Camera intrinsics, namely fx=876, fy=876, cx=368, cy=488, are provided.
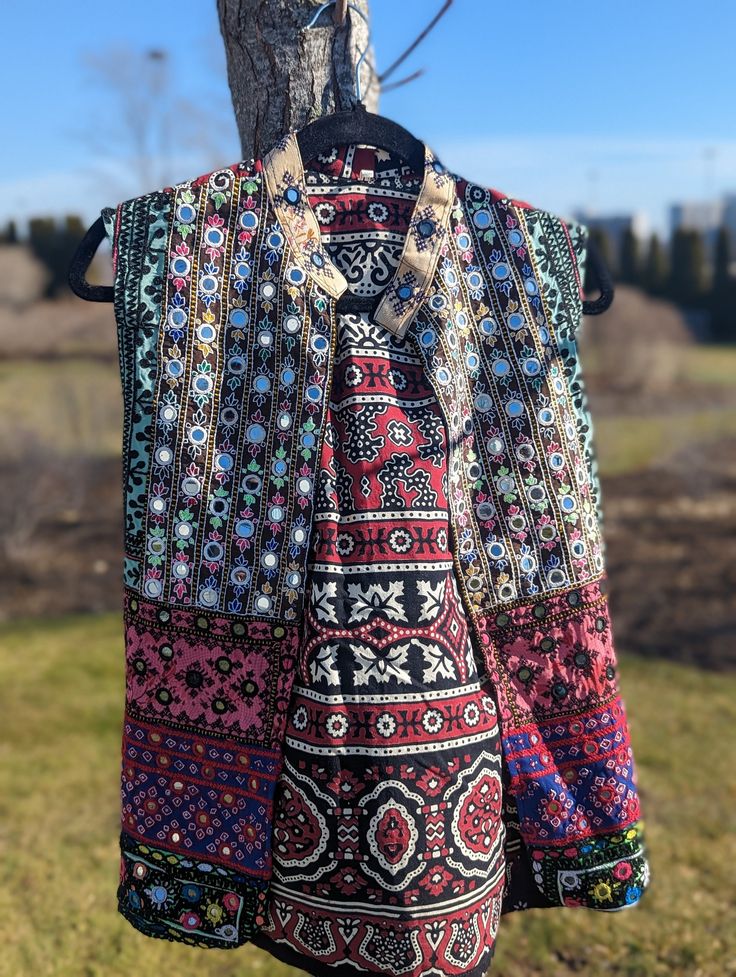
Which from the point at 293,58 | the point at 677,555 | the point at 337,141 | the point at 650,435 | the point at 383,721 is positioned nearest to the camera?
the point at 383,721

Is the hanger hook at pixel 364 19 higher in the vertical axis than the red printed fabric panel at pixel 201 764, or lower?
higher

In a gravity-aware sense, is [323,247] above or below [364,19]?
below

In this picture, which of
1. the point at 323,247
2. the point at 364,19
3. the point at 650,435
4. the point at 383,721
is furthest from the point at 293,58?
the point at 650,435

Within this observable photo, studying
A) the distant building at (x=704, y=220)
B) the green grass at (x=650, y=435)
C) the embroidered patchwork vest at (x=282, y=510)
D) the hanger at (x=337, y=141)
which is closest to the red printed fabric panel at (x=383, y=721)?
the embroidered patchwork vest at (x=282, y=510)

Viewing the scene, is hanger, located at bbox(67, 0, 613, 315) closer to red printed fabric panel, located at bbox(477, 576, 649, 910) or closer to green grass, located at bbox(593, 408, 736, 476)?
red printed fabric panel, located at bbox(477, 576, 649, 910)

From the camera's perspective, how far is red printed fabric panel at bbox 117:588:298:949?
139 centimetres

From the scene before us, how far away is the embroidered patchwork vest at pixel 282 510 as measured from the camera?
1.38 m

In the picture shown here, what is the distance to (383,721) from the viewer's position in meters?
1.33

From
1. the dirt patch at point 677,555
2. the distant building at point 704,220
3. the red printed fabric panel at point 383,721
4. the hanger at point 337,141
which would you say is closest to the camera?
the red printed fabric panel at point 383,721

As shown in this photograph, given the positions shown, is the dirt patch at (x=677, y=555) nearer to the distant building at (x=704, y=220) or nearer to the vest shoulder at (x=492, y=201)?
the vest shoulder at (x=492, y=201)

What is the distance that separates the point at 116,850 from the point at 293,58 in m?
2.64

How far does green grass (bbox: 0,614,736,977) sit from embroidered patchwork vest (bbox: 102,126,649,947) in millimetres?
1194

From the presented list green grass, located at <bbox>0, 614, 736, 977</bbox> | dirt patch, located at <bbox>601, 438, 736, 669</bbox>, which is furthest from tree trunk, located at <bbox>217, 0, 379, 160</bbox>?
dirt patch, located at <bbox>601, 438, 736, 669</bbox>

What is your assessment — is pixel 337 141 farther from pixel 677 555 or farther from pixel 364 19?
pixel 677 555
